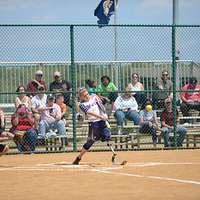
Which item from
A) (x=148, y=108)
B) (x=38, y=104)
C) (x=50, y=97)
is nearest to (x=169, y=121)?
(x=148, y=108)

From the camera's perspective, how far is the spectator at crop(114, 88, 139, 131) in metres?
18.5

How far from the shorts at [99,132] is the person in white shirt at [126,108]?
3.91 meters

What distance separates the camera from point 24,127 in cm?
1755

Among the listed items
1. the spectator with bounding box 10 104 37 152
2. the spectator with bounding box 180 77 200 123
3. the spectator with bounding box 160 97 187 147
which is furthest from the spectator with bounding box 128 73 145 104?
the spectator with bounding box 10 104 37 152

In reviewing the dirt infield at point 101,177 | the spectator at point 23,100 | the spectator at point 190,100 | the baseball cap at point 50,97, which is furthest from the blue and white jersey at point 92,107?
the spectator at point 190,100

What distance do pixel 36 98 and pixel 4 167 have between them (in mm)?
4247

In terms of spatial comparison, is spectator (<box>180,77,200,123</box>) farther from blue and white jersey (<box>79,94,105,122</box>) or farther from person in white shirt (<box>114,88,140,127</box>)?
blue and white jersey (<box>79,94,105,122</box>)

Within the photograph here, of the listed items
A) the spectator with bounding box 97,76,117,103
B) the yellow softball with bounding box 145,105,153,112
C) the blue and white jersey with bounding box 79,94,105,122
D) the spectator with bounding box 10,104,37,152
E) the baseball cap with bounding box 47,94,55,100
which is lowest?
the spectator with bounding box 10,104,37,152

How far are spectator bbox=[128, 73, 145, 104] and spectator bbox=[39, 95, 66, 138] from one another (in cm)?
225

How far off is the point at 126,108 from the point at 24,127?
9.60ft

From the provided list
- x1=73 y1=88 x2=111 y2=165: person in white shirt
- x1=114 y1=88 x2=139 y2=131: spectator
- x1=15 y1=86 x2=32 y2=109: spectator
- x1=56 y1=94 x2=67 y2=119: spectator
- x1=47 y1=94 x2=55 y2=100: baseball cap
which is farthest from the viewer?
x1=114 y1=88 x2=139 y2=131: spectator

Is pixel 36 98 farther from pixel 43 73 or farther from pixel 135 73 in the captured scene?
pixel 135 73

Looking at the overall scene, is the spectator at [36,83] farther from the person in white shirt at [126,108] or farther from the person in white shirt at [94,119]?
the person in white shirt at [94,119]

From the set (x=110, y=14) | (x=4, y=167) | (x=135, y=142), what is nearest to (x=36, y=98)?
(x=135, y=142)
